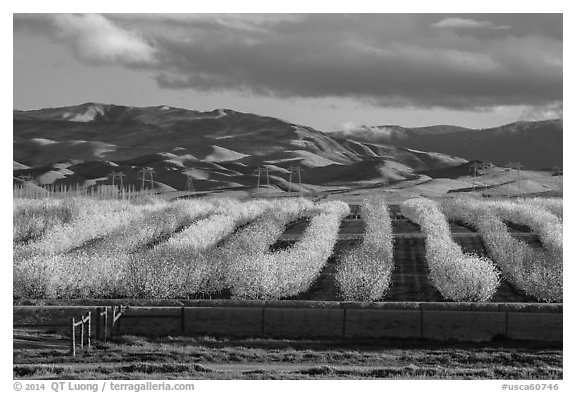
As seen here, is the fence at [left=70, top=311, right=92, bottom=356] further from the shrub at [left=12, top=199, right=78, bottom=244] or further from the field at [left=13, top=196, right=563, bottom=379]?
the shrub at [left=12, top=199, right=78, bottom=244]

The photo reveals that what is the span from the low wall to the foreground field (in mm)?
760

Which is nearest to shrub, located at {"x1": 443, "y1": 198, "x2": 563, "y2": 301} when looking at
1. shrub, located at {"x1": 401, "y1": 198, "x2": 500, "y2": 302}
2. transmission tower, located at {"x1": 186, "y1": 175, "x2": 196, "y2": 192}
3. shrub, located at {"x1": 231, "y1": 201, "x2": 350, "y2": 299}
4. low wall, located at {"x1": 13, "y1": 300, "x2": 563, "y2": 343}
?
shrub, located at {"x1": 401, "y1": 198, "x2": 500, "y2": 302}

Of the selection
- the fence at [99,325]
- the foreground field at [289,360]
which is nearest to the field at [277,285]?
the foreground field at [289,360]

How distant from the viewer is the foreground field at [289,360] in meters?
19.2

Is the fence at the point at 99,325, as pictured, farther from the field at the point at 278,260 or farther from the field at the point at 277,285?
the field at the point at 278,260

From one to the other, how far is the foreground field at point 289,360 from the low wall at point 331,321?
760 mm

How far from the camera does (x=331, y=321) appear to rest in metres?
24.4

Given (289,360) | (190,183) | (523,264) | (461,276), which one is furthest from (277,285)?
(190,183)

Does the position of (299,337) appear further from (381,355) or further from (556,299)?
(556,299)

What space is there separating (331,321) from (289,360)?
11.7 ft

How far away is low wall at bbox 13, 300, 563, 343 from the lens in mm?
24016

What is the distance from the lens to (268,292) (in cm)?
2750

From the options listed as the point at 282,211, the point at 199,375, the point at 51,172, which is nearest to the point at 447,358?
the point at 199,375
